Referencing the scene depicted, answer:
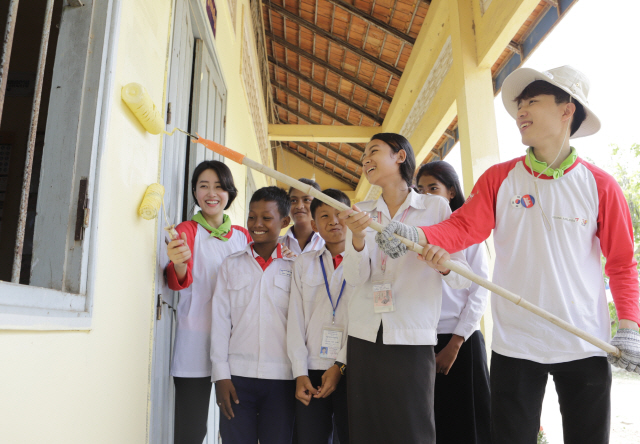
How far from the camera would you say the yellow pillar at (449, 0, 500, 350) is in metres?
3.77

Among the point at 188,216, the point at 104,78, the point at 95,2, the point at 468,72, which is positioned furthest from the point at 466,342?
the point at 468,72

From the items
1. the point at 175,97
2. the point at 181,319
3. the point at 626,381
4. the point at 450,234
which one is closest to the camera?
the point at 450,234

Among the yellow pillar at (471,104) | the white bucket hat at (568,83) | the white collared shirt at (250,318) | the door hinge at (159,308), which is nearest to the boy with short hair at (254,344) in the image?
the white collared shirt at (250,318)

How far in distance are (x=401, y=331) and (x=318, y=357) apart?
0.46 meters

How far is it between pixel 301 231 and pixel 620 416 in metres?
4.28

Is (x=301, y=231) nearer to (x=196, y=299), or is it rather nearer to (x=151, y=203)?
(x=196, y=299)

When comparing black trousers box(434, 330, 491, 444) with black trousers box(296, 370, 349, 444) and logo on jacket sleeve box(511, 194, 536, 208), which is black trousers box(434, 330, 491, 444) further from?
logo on jacket sleeve box(511, 194, 536, 208)

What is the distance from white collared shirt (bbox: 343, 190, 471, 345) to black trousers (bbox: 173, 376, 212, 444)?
0.73 metres

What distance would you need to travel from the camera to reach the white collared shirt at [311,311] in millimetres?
1777

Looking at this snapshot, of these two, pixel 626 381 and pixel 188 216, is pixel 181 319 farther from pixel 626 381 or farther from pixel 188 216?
pixel 626 381

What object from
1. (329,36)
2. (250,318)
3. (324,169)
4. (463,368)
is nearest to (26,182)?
(250,318)

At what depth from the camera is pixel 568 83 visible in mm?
1477

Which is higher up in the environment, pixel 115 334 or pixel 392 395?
pixel 115 334

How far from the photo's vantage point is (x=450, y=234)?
154cm
